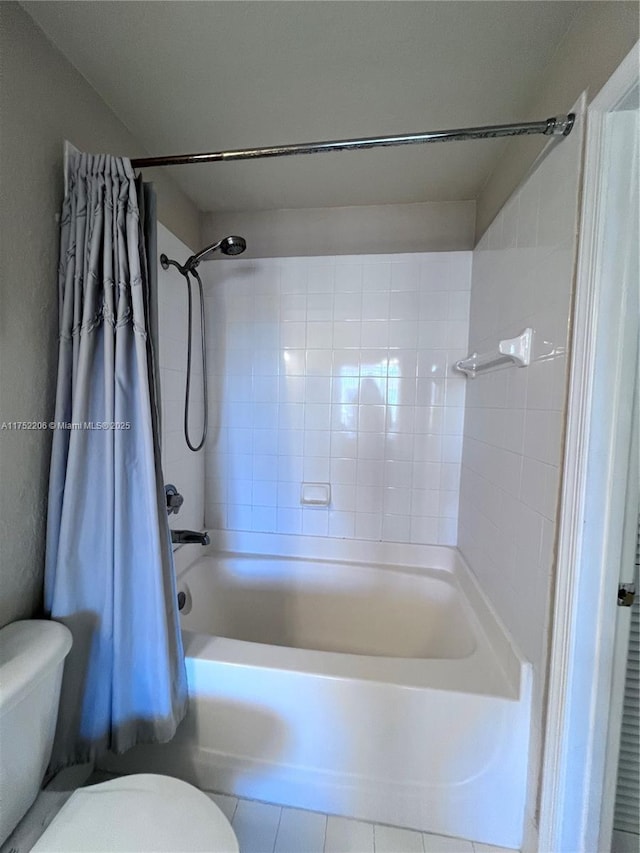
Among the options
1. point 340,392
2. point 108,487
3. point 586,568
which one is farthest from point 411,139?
point 108,487

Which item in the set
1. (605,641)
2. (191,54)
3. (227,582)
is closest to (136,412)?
(191,54)

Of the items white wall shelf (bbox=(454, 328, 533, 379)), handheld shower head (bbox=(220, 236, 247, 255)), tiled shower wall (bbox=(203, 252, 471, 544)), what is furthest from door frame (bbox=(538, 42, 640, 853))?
handheld shower head (bbox=(220, 236, 247, 255))

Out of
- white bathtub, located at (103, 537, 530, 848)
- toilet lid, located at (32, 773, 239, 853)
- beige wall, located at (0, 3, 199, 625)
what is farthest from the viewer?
white bathtub, located at (103, 537, 530, 848)

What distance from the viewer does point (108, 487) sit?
0.99 metres

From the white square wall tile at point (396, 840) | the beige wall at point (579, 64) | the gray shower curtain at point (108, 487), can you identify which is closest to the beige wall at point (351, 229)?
the beige wall at point (579, 64)

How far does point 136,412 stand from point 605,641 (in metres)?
1.33

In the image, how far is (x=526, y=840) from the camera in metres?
0.97

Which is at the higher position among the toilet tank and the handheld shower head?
the handheld shower head

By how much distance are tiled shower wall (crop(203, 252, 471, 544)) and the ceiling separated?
484mm

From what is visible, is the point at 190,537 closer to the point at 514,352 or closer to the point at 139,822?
the point at 139,822

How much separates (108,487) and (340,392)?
115cm

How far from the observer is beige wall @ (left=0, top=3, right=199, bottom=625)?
2.86 feet

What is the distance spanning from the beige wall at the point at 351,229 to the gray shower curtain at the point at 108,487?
96 cm

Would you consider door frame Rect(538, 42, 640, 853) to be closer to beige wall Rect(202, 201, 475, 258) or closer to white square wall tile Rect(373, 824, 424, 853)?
white square wall tile Rect(373, 824, 424, 853)
